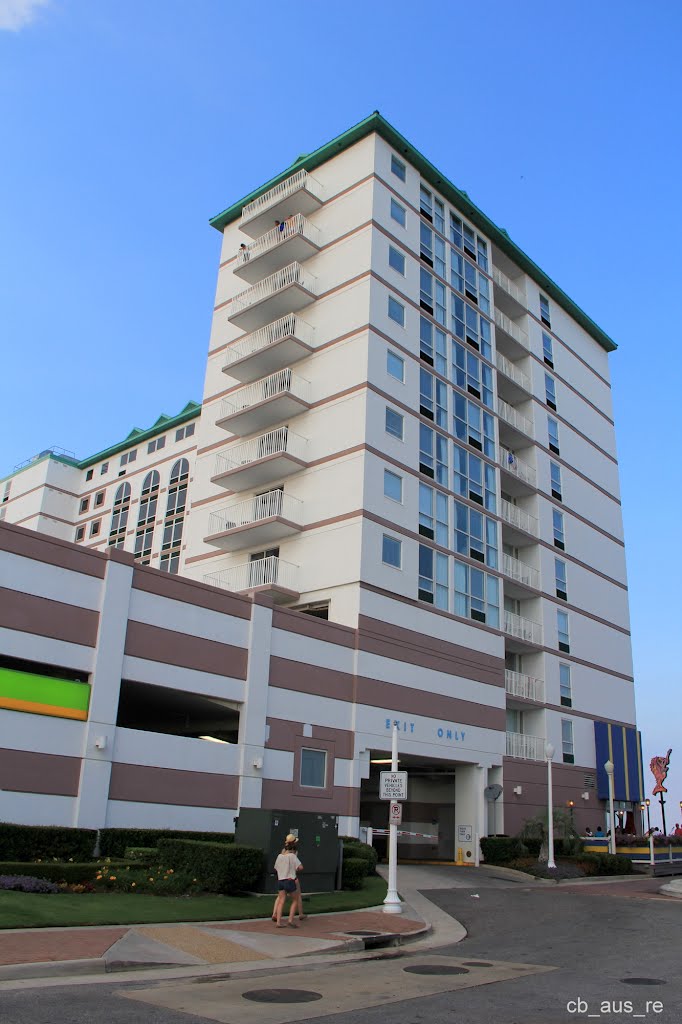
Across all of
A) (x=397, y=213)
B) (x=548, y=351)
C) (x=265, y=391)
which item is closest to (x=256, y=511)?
(x=265, y=391)

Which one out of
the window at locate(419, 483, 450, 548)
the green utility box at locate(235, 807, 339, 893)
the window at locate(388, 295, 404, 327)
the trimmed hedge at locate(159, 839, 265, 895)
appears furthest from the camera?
the window at locate(388, 295, 404, 327)

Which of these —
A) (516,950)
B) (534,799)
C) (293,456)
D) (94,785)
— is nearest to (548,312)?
(293,456)

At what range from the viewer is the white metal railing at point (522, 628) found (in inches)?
1653

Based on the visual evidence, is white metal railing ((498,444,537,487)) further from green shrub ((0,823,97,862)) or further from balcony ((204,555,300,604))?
green shrub ((0,823,97,862))

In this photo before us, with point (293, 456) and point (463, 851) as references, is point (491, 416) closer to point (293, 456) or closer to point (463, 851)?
point (293, 456)

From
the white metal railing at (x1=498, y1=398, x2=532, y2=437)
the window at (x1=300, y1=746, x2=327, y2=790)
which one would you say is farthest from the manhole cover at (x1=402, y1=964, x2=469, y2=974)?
the white metal railing at (x1=498, y1=398, x2=532, y2=437)

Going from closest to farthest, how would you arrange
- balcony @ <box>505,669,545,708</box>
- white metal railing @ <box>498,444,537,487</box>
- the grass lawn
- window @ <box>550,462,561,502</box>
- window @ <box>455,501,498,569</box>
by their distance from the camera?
the grass lawn → window @ <box>455,501,498,569</box> → balcony @ <box>505,669,545,708</box> → white metal railing @ <box>498,444,537,487</box> → window @ <box>550,462,561,502</box>

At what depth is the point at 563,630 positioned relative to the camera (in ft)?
150

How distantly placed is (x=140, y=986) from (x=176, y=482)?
2021 inches

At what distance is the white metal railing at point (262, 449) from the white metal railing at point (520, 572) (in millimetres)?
12522

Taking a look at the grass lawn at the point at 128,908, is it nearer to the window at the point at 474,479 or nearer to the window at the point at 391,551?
the window at the point at 391,551

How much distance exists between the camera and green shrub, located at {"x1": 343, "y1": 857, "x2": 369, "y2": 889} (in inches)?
845

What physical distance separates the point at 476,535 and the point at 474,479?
9.21 feet

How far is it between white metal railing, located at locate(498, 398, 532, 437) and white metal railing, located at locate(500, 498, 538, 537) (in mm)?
4150
